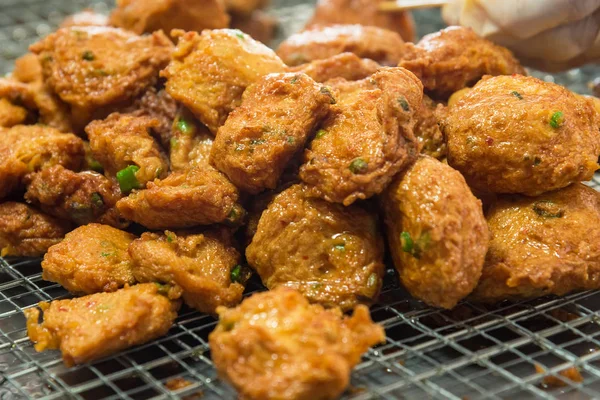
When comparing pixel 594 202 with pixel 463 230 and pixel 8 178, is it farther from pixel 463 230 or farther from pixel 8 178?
pixel 8 178

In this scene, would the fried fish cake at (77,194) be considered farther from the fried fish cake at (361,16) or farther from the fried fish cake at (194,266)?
the fried fish cake at (361,16)

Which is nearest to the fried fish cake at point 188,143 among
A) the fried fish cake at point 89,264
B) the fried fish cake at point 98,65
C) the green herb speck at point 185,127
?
the green herb speck at point 185,127

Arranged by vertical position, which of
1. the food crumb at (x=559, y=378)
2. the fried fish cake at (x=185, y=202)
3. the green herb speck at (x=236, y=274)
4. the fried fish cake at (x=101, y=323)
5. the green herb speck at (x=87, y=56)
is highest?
the green herb speck at (x=87, y=56)

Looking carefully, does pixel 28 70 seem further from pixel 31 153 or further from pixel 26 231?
pixel 26 231

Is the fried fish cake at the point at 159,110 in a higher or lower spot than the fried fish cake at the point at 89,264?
higher

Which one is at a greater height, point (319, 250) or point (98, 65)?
point (98, 65)

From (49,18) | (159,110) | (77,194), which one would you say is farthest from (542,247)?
(49,18)

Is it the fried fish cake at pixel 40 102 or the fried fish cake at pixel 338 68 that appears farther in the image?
the fried fish cake at pixel 40 102

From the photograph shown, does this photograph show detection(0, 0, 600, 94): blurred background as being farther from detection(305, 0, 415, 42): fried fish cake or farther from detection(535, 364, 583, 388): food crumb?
detection(535, 364, 583, 388): food crumb
